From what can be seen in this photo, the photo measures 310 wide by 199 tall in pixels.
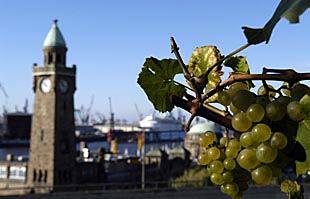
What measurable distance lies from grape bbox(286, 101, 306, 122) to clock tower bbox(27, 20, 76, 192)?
28141mm

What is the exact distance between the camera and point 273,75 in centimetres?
60

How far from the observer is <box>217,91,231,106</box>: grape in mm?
655

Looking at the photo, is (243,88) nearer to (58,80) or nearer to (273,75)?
(273,75)

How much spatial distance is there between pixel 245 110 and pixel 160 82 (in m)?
0.18

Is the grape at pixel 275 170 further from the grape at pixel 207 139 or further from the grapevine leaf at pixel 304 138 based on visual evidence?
the grape at pixel 207 139

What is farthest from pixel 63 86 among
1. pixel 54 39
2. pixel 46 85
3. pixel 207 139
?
pixel 207 139

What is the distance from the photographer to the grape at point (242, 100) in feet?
1.95

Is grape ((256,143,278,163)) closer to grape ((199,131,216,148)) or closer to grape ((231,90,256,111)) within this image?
grape ((231,90,256,111))

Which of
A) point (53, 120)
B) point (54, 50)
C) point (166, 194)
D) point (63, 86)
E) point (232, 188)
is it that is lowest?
point (166, 194)

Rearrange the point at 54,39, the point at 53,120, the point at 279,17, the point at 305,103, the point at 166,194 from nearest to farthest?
the point at 279,17
the point at 305,103
the point at 166,194
the point at 53,120
the point at 54,39

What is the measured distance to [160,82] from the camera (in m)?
0.73

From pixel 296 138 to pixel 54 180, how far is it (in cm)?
2869

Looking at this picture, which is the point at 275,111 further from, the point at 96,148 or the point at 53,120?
the point at 96,148

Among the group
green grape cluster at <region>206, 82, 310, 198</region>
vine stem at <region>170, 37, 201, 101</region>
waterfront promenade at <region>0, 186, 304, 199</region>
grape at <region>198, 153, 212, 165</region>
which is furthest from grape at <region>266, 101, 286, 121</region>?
waterfront promenade at <region>0, 186, 304, 199</region>
